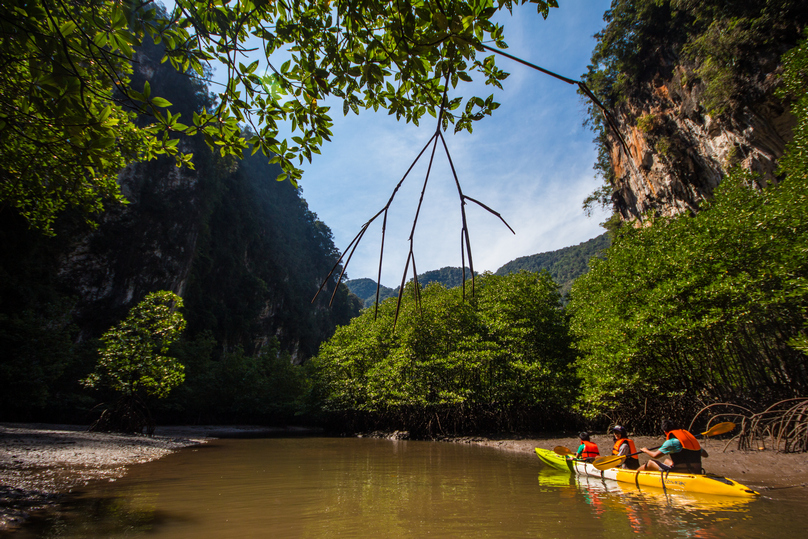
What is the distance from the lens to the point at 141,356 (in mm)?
15766

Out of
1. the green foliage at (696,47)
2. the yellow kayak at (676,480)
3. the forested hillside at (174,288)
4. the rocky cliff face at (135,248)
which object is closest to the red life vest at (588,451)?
the yellow kayak at (676,480)

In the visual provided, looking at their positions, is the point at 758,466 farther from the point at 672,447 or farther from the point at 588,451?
the point at 588,451

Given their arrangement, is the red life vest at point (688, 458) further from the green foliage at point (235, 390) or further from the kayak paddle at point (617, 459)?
the green foliage at point (235, 390)

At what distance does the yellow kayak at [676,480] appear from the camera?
5957 mm

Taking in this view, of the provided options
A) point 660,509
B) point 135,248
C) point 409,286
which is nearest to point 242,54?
point 409,286

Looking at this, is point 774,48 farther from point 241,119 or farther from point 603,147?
point 241,119

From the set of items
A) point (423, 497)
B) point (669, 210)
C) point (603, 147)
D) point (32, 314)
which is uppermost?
point (603, 147)

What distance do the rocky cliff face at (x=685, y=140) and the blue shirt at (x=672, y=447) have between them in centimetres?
882

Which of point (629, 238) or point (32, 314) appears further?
point (32, 314)

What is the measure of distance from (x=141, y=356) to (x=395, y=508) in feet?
48.4

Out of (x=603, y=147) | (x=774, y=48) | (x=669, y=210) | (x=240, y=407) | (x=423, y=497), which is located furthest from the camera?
(x=240, y=407)

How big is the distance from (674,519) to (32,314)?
26.3 metres

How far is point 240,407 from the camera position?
102 ft

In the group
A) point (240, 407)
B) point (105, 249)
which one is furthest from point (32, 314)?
point (240, 407)
